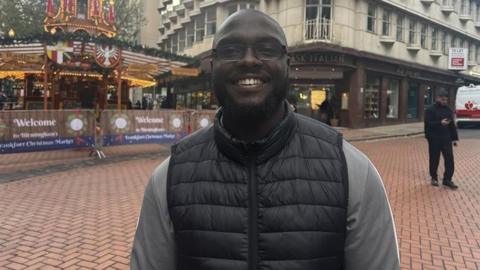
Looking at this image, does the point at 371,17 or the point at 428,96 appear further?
the point at 428,96

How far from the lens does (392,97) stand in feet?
86.4

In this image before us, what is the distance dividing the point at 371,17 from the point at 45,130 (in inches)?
750

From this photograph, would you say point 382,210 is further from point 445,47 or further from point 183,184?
point 445,47

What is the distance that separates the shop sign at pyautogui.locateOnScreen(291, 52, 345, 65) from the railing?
87 centimetres

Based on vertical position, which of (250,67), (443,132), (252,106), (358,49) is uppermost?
(358,49)

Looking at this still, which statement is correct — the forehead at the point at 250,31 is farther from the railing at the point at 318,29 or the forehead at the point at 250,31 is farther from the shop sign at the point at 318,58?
the railing at the point at 318,29

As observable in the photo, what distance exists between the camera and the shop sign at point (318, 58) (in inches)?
845

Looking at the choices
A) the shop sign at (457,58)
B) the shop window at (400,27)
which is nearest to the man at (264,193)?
the shop window at (400,27)

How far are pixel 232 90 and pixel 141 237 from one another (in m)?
0.63

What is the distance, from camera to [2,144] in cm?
1010

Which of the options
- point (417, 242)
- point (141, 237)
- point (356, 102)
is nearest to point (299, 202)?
point (141, 237)

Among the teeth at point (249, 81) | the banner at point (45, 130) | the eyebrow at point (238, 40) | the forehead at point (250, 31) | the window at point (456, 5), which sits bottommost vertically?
the banner at point (45, 130)

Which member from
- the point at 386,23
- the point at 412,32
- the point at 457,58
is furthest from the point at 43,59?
the point at 457,58

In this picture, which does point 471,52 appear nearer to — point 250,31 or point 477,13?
point 477,13
